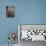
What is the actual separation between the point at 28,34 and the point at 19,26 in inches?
14.4

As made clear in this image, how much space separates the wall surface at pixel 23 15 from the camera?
160 inches

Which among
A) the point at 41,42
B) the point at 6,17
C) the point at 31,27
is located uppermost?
the point at 6,17

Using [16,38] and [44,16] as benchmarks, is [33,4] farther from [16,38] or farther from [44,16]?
[16,38]

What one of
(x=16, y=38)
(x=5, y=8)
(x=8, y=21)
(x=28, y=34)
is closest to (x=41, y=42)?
(x=28, y=34)

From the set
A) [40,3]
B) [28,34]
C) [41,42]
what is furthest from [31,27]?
[40,3]

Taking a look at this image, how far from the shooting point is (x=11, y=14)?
408 cm

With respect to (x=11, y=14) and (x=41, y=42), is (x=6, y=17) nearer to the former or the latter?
(x=11, y=14)

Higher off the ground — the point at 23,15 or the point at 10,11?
the point at 10,11

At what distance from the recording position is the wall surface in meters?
4.07

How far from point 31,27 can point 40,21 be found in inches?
13.9

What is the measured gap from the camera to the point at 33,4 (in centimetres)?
412

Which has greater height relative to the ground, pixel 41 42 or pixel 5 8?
pixel 5 8

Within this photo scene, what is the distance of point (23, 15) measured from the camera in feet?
13.5

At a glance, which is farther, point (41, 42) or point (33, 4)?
point (33, 4)
